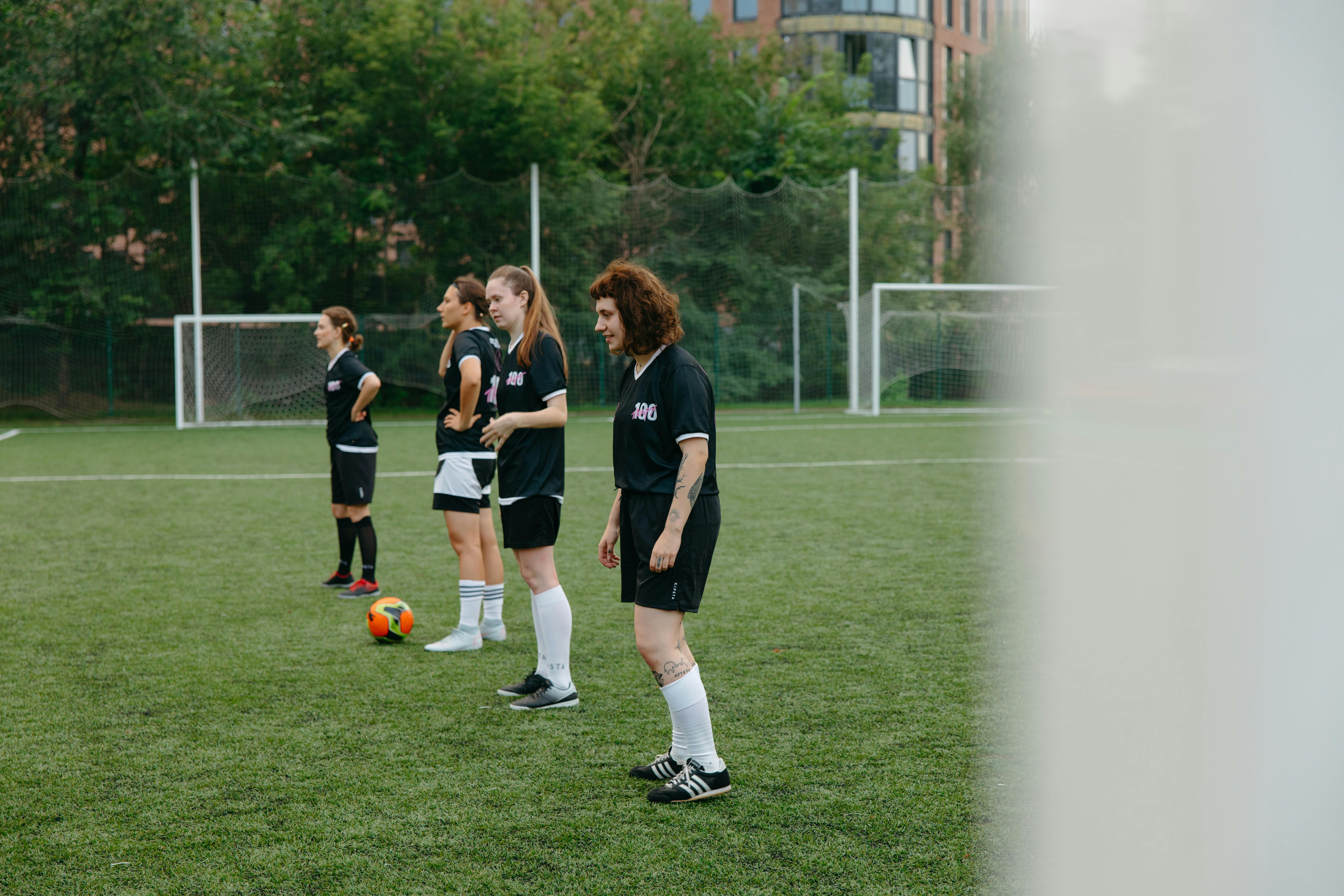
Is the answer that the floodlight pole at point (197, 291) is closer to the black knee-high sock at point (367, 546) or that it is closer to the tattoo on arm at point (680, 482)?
the black knee-high sock at point (367, 546)

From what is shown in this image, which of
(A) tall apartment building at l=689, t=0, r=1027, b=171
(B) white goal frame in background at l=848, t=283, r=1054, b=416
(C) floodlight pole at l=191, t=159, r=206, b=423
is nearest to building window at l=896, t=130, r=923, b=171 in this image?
(A) tall apartment building at l=689, t=0, r=1027, b=171

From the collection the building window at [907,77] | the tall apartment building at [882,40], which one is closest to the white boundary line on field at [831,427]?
the tall apartment building at [882,40]

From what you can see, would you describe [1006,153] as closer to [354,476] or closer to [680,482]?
[680,482]

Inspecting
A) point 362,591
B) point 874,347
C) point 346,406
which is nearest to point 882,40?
point 874,347

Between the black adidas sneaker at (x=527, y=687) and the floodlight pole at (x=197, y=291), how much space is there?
63.0ft

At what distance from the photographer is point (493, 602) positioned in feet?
19.0

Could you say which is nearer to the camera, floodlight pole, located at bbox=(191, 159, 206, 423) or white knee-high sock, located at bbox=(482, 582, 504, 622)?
white knee-high sock, located at bbox=(482, 582, 504, 622)

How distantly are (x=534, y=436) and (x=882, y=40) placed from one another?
40600mm

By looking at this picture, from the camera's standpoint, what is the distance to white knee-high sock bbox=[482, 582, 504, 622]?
5754mm

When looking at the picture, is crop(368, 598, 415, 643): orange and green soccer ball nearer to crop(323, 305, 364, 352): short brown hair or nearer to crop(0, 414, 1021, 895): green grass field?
crop(0, 414, 1021, 895): green grass field

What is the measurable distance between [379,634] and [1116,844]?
507 centimetres

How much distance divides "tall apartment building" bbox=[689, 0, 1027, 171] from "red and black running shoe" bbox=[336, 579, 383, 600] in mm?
35525

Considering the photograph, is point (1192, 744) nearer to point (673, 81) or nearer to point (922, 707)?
point (922, 707)

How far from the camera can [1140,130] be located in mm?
887
